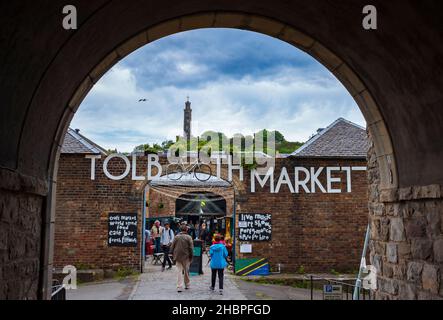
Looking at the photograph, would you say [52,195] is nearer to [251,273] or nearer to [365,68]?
[365,68]

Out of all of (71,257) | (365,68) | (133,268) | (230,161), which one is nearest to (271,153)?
(230,161)

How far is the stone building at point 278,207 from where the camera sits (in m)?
15.6

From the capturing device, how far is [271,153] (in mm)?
16594

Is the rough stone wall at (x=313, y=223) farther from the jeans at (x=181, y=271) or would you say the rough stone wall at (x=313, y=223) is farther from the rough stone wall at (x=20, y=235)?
the rough stone wall at (x=20, y=235)

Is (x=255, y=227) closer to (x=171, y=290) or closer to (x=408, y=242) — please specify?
(x=171, y=290)

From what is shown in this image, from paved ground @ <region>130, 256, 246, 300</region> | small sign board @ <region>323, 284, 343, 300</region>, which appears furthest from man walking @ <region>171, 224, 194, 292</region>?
small sign board @ <region>323, 284, 343, 300</region>

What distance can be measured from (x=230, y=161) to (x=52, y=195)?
11.6 metres

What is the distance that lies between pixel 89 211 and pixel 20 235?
39.8 feet

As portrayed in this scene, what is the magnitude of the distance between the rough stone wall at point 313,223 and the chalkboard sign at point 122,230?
365 centimetres

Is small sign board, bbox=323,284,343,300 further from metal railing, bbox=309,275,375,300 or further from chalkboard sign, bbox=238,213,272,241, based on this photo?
chalkboard sign, bbox=238,213,272,241

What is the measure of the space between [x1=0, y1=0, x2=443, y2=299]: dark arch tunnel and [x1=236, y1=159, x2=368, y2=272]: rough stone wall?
10645mm

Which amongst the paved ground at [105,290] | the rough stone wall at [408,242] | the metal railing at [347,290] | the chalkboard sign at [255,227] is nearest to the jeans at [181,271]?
the paved ground at [105,290]

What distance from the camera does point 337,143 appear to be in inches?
668

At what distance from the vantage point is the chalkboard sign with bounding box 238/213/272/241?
→ 52.2 ft
